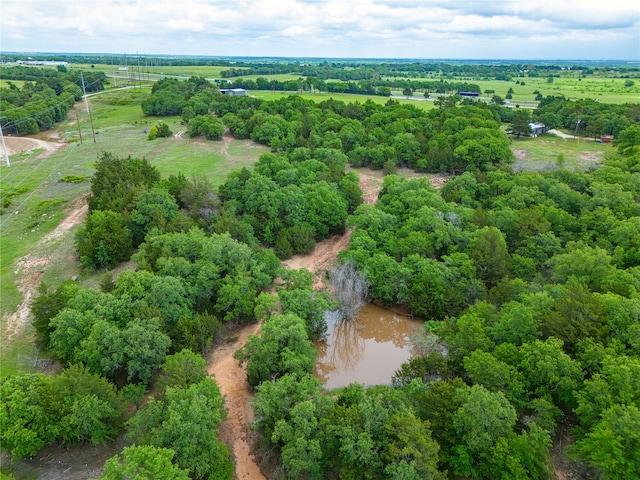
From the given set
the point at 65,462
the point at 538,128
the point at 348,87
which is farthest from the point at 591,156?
the point at 348,87

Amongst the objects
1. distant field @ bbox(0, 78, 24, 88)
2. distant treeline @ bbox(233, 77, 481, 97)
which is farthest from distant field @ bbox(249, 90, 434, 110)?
distant field @ bbox(0, 78, 24, 88)

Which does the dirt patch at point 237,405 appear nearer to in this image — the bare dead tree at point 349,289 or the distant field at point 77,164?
the bare dead tree at point 349,289

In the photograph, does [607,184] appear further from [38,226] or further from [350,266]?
[38,226]

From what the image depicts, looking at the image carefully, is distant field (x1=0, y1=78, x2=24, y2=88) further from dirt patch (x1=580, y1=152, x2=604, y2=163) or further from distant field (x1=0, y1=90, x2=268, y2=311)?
Result: dirt patch (x1=580, y1=152, x2=604, y2=163)

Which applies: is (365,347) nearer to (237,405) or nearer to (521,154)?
(237,405)

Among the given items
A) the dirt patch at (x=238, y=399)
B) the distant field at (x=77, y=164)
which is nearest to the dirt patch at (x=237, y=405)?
the dirt patch at (x=238, y=399)

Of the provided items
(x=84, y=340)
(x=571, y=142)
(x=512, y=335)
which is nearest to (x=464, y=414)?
(x=512, y=335)
